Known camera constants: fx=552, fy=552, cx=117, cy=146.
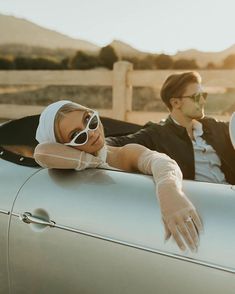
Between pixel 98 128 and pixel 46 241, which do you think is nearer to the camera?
pixel 46 241

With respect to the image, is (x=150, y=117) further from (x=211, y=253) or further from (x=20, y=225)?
(x=211, y=253)

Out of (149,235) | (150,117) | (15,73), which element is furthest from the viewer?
(15,73)

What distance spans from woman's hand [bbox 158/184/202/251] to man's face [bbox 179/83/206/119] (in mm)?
1308

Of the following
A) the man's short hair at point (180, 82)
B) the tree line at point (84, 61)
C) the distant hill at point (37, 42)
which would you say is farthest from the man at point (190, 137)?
the distant hill at point (37, 42)

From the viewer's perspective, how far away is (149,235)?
5.38 feet

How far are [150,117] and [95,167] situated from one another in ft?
18.2

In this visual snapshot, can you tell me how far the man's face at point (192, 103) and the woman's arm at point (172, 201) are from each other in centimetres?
95

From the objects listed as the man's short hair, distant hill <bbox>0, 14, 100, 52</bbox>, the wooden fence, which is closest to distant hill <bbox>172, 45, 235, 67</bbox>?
the wooden fence

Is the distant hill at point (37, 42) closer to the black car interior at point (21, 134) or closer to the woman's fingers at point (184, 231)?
the black car interior at point (21, 134)

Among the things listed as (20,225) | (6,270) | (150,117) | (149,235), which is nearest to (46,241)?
(20,225)

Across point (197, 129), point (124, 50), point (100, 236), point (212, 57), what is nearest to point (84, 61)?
point (124, 50)

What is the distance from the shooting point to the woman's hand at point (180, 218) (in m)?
1.56

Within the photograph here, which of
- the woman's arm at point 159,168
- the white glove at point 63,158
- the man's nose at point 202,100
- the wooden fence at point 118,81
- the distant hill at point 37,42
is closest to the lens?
the woman's arm at point 159,168

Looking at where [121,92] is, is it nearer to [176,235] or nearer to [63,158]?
[63,158]
